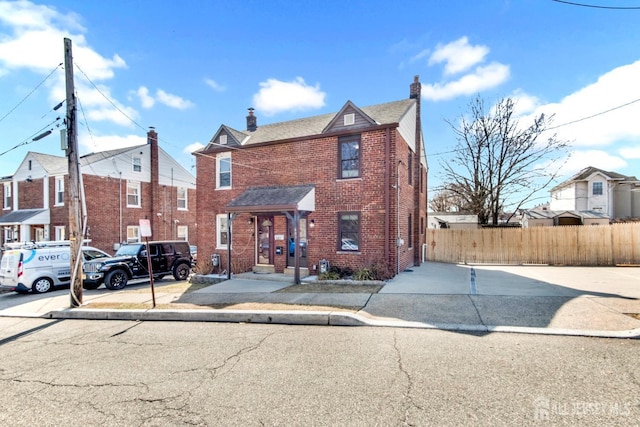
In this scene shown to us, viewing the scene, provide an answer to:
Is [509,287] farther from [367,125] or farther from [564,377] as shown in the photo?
[367,125]

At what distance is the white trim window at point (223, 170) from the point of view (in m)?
15.4

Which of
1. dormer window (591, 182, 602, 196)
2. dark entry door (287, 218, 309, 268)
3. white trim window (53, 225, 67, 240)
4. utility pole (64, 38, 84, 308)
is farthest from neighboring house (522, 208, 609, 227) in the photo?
white trim window (53, 225, 67, 240)

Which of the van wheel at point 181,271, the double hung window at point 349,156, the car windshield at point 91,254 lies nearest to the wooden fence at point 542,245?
the double hung window at point 349,156

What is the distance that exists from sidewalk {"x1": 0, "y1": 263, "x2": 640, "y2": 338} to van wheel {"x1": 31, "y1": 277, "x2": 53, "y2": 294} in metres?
1.06

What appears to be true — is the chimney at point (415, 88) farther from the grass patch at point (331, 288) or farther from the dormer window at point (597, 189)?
the dormer window at point (597, 189)

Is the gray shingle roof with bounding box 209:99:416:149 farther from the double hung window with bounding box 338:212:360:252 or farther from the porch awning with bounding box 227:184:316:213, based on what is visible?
the double hung window with bounding box 338:212:360:252

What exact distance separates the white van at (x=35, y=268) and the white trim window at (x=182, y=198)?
13356 mm

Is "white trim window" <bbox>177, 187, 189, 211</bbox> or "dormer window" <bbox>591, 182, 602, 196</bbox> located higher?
"dormer window" <bbox>591, 182, 602, 196</bbox>

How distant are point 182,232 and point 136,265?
13.4m

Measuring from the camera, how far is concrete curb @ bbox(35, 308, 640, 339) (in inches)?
233

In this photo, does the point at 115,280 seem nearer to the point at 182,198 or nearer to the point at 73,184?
the point at 73,184

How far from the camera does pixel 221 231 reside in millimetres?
15234

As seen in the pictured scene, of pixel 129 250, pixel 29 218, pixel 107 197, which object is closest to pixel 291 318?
pixel 129 250

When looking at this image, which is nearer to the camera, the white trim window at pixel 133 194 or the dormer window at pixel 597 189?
the white trim window at pixel 133 194
